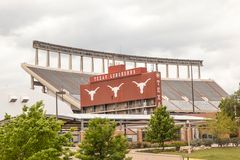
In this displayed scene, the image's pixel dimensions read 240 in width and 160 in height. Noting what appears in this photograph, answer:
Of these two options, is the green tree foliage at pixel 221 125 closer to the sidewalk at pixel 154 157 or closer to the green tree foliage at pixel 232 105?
the green tree foliage at pixel 232 105

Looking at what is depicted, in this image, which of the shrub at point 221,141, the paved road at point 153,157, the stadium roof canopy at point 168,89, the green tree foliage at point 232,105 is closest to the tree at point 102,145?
the paved road at point 153,157

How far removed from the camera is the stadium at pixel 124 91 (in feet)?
236

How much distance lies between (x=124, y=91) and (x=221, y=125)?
117 feet

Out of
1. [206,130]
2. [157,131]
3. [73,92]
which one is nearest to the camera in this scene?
[157,131]

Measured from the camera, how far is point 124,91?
95000 millimetres

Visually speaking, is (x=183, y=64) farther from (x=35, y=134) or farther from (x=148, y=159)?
(x=35, y=134)

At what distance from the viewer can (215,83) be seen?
15425 centimetres

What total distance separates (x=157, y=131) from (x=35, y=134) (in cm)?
3011

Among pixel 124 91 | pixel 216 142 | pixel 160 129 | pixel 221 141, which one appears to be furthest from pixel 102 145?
pixel 124 91

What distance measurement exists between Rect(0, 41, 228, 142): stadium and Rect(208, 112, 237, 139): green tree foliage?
406 centimetres

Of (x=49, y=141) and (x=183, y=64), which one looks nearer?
(x=49, y=141)

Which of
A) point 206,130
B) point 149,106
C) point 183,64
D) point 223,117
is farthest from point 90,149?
point 183,64

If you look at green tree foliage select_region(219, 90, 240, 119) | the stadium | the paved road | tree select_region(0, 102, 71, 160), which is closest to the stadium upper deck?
the stadium

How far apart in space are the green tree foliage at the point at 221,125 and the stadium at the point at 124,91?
406 cm
